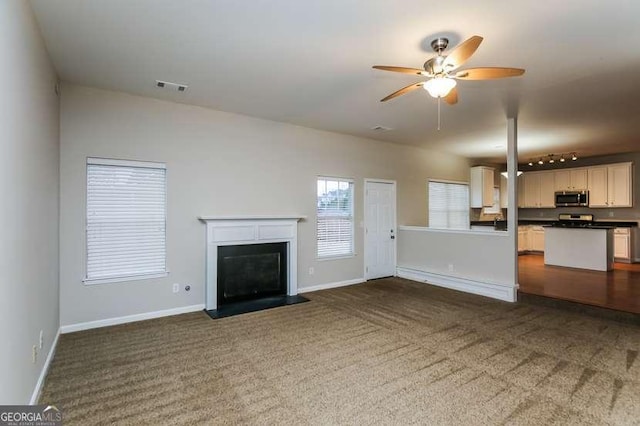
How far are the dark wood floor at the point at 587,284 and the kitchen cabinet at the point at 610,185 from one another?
5.24ft

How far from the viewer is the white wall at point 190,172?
149 inches

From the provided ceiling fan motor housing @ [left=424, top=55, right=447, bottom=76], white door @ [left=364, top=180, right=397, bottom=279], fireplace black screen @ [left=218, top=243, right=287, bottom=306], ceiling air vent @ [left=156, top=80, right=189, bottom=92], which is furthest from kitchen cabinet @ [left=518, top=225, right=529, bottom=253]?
ceiling air vent @ [left=156, top=80, right=189, bottom=92]

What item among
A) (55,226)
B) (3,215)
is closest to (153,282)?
(55,226)

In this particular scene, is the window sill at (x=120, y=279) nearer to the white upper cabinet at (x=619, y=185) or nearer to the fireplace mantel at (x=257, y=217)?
the fireplace mantel at (x=257, y=217)

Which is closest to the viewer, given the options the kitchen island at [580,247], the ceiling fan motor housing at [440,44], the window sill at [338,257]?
the ceiling fan motor housing at [440,44]

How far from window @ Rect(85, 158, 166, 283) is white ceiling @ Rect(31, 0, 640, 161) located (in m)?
1.00

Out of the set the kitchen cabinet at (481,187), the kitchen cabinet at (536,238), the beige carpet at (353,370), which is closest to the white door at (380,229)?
the beige carpet at (353,370)

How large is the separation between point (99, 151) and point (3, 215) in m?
2.48

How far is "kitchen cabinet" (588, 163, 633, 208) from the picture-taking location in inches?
307

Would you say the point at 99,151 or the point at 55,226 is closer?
the point at 55,226

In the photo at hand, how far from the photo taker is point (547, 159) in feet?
28.6

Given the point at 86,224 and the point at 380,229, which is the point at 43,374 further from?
the point at 380,229

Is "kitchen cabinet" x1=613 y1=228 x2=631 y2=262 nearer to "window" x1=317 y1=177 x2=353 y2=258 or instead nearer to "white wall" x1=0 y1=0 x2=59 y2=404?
"window" x1=317 y1=177 x2=353 y2=258

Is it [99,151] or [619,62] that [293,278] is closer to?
[99,151]
